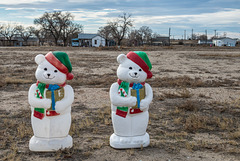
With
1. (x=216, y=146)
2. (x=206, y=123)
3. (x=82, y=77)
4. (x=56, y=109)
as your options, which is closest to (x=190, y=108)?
(x=206, y=123)

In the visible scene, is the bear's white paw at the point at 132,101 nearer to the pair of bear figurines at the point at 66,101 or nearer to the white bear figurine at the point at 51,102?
the pair of bear figurines at the point at 66,101

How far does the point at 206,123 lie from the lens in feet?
21.7

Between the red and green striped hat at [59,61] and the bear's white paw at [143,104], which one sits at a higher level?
the red and green striped hat at [59,61]

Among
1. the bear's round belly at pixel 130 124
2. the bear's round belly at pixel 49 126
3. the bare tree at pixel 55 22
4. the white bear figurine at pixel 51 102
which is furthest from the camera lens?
the bare tree at pixel 55 22

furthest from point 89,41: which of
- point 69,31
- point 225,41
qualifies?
point 225,41

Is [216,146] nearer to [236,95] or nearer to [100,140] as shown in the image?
[100,140]

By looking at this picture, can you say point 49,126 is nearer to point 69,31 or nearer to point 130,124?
point 130,124

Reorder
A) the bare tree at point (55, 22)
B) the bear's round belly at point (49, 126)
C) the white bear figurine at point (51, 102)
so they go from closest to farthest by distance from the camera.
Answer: the white bear figurine at point (51, 102) < the bear's round belly at point (49, 126) < the bare tree at point (55, 22)

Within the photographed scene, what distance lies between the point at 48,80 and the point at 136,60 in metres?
1.57

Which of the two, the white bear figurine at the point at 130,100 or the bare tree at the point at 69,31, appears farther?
the bare tree at the point at 69,31

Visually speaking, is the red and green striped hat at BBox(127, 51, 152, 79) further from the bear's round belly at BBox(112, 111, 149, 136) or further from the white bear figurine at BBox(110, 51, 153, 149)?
the bear's round belly at BBox(112, 111, 149, 136)

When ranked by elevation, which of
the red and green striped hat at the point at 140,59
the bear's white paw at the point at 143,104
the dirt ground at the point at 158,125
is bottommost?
the dirt ground at the point at 158,125

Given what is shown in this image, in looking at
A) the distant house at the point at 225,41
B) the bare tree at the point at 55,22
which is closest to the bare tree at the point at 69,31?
the bare tree at the point at 55,22

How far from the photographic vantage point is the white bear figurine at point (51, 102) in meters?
4.70
